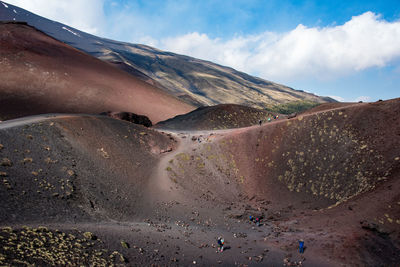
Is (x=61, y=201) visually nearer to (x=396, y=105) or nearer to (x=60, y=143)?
(x=60, y=143)

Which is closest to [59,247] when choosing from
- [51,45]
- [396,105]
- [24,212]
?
[24,212]

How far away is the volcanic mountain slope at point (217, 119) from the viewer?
58.3m

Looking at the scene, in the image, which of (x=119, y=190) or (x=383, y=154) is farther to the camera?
(x=383, y=154)

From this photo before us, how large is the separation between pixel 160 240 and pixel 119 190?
10044 millimetres

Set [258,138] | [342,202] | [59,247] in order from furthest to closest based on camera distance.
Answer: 1. [258,138]
2. [342,202]
3. [59,247]

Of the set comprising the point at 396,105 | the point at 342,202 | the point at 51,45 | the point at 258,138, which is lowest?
the point at 342,202

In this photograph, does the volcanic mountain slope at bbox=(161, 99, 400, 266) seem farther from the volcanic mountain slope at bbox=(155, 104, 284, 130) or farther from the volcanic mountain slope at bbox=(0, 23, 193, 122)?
the volcanic mountain slope at bbox=(0, 23, 193, 122)

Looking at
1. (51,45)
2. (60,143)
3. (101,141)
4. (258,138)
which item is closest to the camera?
(60,143)

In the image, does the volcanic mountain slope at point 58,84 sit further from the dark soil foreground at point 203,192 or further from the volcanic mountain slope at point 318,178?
the volcanic mountain slope at point 318,178

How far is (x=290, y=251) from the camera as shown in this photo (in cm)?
1992

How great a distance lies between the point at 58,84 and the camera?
66625 millimetres

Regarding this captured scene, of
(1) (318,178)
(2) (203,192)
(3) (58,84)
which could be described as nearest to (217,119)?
(2) (203,192)

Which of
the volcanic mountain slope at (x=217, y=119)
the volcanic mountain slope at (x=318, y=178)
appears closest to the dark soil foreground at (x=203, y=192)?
the volcanic mountain slope at (x=318, y=178)

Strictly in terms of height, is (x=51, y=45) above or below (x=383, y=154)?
above
